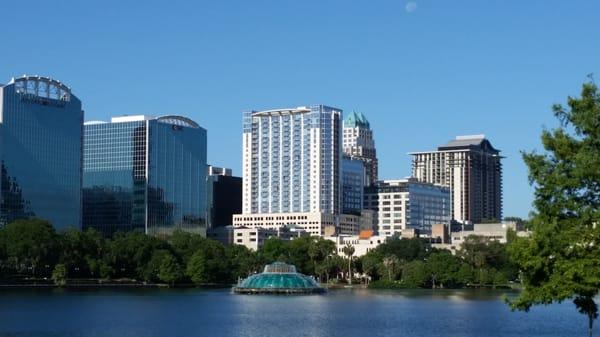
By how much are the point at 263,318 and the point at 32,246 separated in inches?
3448

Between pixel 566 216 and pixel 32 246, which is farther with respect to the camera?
pixel 32 246

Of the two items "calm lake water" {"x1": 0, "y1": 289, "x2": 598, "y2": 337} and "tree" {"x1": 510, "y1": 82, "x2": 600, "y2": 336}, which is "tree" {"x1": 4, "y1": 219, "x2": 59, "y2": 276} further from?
"tree" {"x1": 510, "y1": 82, "x2": 600, "y2": 336}

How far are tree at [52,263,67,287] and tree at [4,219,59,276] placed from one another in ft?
10.5

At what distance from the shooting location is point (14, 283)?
7549 inches

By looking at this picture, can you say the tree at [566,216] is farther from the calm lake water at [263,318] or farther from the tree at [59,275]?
the tree at [59,275]

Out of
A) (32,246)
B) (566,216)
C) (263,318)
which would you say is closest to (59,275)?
(32,246)

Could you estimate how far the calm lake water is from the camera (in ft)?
306

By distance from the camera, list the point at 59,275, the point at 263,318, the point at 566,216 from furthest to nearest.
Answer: the point at 59,275 → the point at 263,318 → the point at 566,216

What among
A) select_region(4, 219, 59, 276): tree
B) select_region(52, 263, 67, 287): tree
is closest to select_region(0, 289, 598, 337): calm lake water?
select_region(52, 263, 67, 287): tree

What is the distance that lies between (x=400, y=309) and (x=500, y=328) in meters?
33.2

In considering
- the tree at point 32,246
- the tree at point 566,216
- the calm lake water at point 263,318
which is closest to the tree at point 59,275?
the tree at point 32,246

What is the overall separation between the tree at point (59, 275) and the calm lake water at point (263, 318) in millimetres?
35003

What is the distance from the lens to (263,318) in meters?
113

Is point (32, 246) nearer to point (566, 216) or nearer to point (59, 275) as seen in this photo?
point (59, 275)
